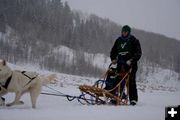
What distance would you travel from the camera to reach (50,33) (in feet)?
125

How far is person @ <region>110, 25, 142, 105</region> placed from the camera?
4.67 meters

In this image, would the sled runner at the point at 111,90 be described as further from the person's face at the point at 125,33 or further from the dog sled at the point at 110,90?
the person's face at the point at 125,33

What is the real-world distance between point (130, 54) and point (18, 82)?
1876 mm

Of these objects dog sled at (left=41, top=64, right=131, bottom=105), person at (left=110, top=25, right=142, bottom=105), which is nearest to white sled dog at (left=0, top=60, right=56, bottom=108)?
dog sled at (left=41, top=64, right=131, bottom=105)

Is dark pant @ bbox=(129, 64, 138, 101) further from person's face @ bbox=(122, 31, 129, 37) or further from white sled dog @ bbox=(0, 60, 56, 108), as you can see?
white sled dog @ bbox=(0, 60, 56, 108)

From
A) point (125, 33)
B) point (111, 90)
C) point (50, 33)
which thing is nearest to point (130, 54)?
point (125, 33)

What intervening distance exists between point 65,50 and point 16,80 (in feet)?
110

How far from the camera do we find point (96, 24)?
1577 inches

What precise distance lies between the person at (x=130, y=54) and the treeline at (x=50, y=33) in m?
19.6

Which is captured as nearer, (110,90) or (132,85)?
(110,90)

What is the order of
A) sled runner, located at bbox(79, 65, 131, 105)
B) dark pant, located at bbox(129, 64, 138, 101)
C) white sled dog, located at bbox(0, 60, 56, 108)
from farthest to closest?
dark pant, located at bbox(129, 64, 138, 101), sled runner, located at bbox(79, 65, 131, 105), white sled dog, located at bbox(0, 60, 56, 108)

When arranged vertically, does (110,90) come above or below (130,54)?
below

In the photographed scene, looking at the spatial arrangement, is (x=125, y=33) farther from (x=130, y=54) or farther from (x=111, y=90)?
(x=111, y=90)

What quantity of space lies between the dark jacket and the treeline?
1956 cm
